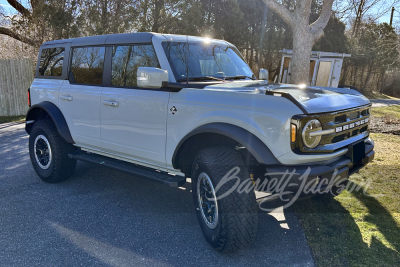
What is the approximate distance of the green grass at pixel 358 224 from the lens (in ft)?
10.3

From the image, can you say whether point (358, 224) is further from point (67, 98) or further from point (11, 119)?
point (11, 119)

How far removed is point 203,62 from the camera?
161 inches

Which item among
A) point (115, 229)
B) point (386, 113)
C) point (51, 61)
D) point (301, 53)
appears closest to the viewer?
point (115, 229)

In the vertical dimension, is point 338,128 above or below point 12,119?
above

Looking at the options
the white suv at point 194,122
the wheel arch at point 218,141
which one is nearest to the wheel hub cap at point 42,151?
the white suv at point 194,122

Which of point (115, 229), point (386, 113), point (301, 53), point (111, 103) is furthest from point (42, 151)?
point (386, 113)

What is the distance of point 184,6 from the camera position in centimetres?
1602

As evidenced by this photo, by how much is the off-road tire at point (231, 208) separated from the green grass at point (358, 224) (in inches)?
29.9

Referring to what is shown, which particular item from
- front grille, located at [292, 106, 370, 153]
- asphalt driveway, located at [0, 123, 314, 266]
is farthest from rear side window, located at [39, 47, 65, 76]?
front grille, located at [292, 106, 370, 153]

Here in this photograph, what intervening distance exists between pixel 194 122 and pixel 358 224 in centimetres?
220

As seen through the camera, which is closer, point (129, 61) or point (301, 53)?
point (129, 61)

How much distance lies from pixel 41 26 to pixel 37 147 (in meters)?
11.7

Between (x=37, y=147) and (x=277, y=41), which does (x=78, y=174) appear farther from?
(x=277, y=41)

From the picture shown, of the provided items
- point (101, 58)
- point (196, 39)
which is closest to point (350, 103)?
point (196, 39)
